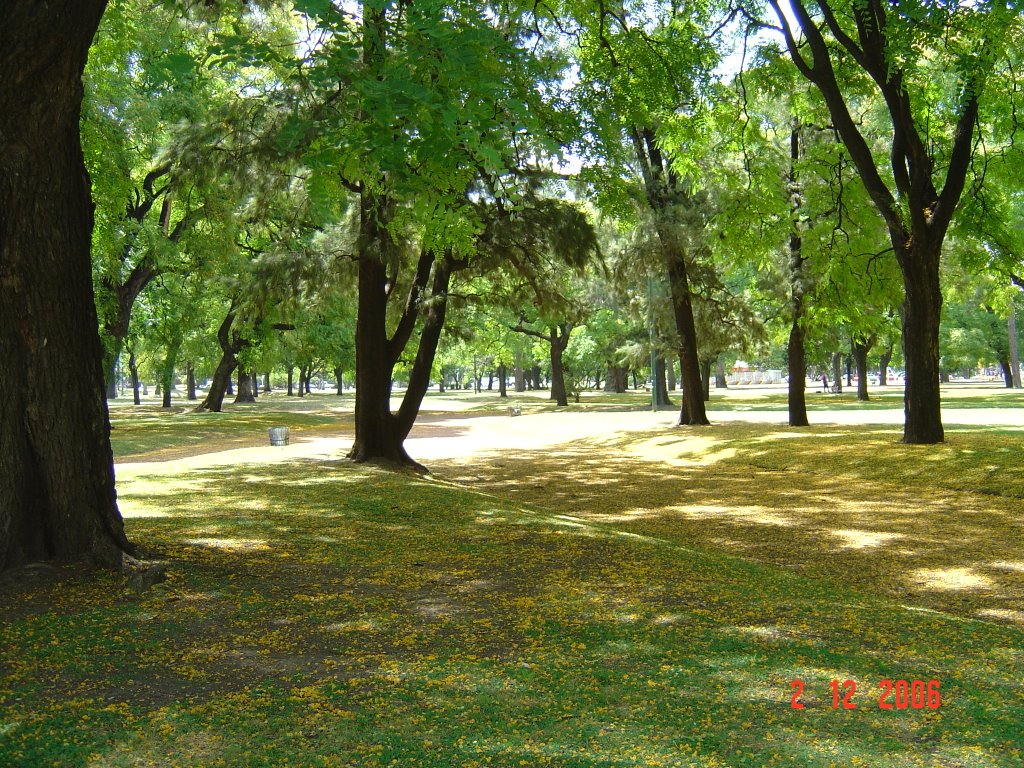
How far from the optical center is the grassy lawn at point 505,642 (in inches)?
135

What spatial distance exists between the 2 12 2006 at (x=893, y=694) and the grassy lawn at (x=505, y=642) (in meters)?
0.05

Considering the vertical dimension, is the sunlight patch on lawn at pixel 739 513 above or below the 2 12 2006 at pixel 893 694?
below

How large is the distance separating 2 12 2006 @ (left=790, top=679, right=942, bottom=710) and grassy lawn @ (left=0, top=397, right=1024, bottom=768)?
0.05m

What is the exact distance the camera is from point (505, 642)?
477cm

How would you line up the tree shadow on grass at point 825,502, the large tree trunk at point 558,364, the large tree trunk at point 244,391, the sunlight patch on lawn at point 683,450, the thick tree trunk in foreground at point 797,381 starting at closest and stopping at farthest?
the tree shadow on grass at point 825,502, the sunlight patch on lawn at point 683,450, the thick tree trunk in foreground at point 797,381, the large tree trunk at point 558,364, the large tree trunk at point 244,391

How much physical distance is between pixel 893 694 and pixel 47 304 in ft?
18.6

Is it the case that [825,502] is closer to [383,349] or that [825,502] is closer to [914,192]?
[914,192]

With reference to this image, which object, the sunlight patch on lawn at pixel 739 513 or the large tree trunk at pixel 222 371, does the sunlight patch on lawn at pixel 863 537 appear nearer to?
the sunlight patch on lawn at pixel 739 513

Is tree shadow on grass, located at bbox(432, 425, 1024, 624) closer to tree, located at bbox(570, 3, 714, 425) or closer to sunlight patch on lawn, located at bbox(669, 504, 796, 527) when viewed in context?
sunlight patch on lawn, located at bbox(669, 504, 796, 527)

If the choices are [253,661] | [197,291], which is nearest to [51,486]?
[253,661]

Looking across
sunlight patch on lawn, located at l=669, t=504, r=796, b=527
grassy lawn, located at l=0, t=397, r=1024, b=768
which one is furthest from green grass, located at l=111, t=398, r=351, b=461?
sunlight patch on lawn, located at l=669, t=504, r=796, b=527

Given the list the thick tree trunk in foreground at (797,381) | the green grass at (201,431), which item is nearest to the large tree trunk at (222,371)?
the green grass at (201,431)

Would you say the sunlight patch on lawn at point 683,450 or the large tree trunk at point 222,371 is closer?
the sunlight patch on lawn at point 683,450

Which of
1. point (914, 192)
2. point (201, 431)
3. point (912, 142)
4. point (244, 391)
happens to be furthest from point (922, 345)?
point (244, 391)
